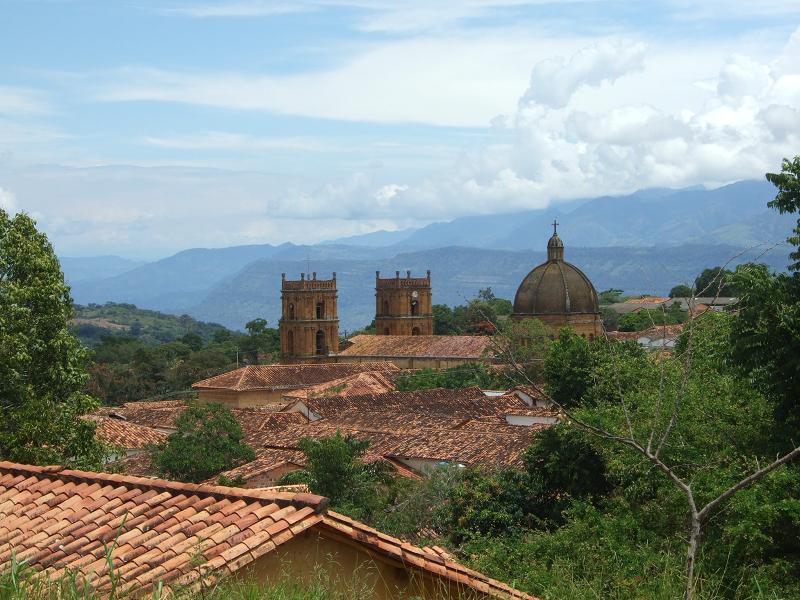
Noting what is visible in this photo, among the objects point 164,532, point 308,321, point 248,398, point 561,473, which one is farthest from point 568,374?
point 308,321

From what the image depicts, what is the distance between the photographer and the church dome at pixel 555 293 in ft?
175

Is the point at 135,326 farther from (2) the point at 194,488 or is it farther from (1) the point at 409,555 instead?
(1) the point at 409,555

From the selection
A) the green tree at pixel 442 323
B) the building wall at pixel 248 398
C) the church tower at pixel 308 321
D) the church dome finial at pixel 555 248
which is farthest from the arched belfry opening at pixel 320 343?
the church dome finial at pixel 555 248

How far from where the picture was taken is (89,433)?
13.6m

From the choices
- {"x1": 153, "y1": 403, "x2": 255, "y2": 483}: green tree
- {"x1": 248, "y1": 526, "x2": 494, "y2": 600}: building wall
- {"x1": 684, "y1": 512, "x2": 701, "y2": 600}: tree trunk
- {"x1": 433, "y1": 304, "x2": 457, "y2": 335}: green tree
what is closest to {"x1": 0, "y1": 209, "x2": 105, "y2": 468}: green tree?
{"x1": 248, "y1": 526, "x2": 494, "y2": 600}: building wall

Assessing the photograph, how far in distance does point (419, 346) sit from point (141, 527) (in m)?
58.5

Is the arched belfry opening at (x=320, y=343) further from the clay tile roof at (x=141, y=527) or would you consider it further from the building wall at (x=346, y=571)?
the building wall at (x=346, y=571)

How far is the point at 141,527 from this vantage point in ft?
23.2

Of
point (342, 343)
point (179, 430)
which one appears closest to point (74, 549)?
point (179, 430)

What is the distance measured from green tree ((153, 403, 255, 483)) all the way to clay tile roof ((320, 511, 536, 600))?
17.6 metres

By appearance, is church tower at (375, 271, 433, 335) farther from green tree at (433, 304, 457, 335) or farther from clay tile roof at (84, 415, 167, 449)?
clay tile roof at (84, 415, 167, 449)

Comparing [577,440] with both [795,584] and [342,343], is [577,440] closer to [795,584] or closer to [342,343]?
→ [795,584]

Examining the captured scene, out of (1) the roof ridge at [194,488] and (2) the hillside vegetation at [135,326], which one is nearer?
(1) the roof ridge at [194,488]

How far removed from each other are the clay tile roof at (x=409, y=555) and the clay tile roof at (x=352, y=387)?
38.8 m
